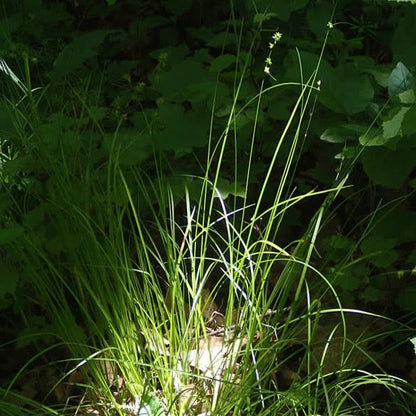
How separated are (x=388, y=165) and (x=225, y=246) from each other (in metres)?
0.49

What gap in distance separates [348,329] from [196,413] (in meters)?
0.50

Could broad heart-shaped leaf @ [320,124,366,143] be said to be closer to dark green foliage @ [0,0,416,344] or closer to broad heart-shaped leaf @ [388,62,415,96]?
dark green foliage @ [0,0,416,344]

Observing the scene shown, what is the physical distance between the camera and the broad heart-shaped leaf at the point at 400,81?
173 cm

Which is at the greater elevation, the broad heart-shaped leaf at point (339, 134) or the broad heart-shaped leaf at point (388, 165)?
the broad heart-shaped leaf at point (339, 134)

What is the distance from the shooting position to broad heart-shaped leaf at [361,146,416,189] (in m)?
1.77

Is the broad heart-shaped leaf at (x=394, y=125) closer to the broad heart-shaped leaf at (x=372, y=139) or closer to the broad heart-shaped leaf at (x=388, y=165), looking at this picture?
the broad heart-shaped leaf at (x=372, y=139)

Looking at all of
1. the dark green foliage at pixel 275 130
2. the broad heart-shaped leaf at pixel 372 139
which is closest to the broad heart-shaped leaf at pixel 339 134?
the dark green foliage at pixel 275 130

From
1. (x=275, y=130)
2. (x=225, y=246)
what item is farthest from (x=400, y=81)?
(x=225, y=246)

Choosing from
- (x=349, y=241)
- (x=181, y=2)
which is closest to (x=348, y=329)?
(x=349, y=241)

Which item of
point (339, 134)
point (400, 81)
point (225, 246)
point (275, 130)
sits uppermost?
point (400, 81)

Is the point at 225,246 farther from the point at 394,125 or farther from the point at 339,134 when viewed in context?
the point at 394,125

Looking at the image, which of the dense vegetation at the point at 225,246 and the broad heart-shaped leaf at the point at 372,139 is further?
the broad heart-shaped leaf at the point at 372,139

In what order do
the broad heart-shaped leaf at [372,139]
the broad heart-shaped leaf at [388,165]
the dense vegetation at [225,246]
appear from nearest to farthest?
the dense vegetation at [225,246]
the broad heart-shaped leaf at [372,139]
the broad heart-shaped leaf at [388,165]

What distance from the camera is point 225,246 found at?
2.02 meters
